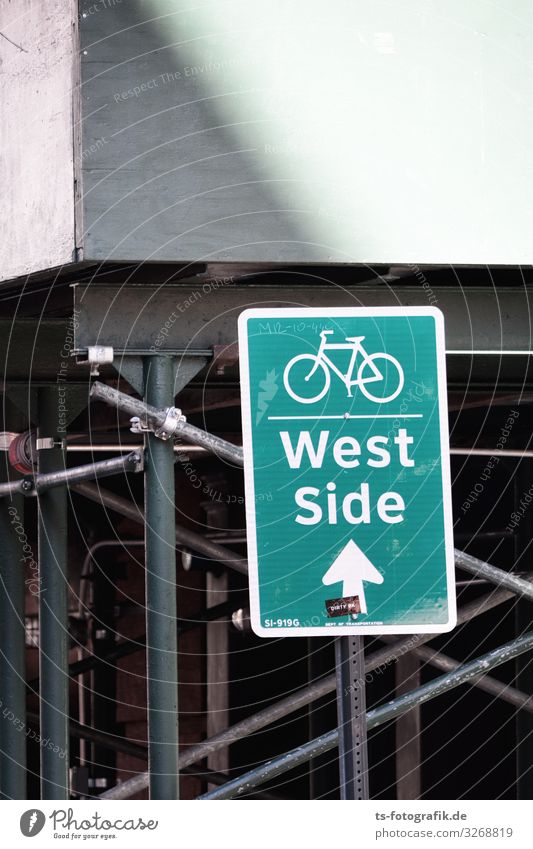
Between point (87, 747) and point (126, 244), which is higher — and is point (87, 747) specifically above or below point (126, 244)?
below

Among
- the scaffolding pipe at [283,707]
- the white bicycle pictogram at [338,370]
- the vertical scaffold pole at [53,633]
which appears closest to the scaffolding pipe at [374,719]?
the scaffolding pipe at [283,707]

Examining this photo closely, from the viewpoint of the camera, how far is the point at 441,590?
187 inches

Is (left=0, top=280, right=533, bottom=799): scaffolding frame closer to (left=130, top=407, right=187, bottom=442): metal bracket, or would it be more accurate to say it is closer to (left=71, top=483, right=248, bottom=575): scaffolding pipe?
(left=130, top=407, right=187, bottom=442): metal bracket

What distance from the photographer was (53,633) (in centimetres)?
938

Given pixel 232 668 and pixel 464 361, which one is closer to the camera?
pixel 464 361

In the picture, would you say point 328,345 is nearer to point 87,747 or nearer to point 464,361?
point 464,361

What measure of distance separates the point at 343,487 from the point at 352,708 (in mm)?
731

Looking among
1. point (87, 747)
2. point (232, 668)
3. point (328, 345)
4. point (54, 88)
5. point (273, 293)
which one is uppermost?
point (54, 88)

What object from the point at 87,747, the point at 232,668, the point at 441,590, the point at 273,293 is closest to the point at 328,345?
the point at 441,590

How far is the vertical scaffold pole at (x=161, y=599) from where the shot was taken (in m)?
7.27

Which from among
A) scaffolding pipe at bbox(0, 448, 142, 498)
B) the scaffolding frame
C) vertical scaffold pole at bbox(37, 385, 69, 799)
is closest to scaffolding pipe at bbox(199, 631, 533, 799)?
the scaffolding frame

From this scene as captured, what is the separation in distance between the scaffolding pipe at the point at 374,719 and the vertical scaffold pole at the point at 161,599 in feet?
0.91
